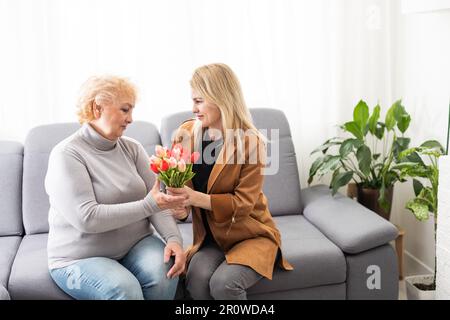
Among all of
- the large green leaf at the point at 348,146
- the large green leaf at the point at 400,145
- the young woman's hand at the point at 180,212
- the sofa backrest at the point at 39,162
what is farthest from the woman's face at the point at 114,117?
the large green leaf at the point at 400,145

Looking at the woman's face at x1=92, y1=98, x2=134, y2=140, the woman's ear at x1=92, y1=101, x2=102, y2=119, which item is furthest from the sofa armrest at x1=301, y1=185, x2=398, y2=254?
the woman's ear at x1=92, y1=101, x2=102, y2=119

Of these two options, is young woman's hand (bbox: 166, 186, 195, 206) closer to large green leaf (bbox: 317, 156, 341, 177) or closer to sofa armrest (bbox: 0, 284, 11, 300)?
sofa armrest (bbox: 0, 284, 11, 300)

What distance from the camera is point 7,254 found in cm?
238

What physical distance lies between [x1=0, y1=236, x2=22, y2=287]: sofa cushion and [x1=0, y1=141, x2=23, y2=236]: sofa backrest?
57 millimetres

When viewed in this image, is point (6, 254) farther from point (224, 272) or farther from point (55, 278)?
point (224, 272)

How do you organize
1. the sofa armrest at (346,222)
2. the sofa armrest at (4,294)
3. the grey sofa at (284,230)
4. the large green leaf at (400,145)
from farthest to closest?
the large green leaf at (400,145)
the sofa armrest at (346,222)
the grey sofa at (284,230)
the sofa armrest at (4,294)

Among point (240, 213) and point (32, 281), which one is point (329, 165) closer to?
point (240, 213)

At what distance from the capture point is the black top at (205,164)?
2.24 metres

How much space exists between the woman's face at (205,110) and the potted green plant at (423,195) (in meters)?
1.01

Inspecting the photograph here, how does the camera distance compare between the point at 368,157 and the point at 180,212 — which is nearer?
the point at 180,212

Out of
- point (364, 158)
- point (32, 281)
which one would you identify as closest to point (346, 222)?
point (364, 158)

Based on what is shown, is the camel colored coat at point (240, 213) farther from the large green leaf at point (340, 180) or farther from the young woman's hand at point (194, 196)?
the large green leaf at point (340, 180)

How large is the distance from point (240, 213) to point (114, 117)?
59cm
